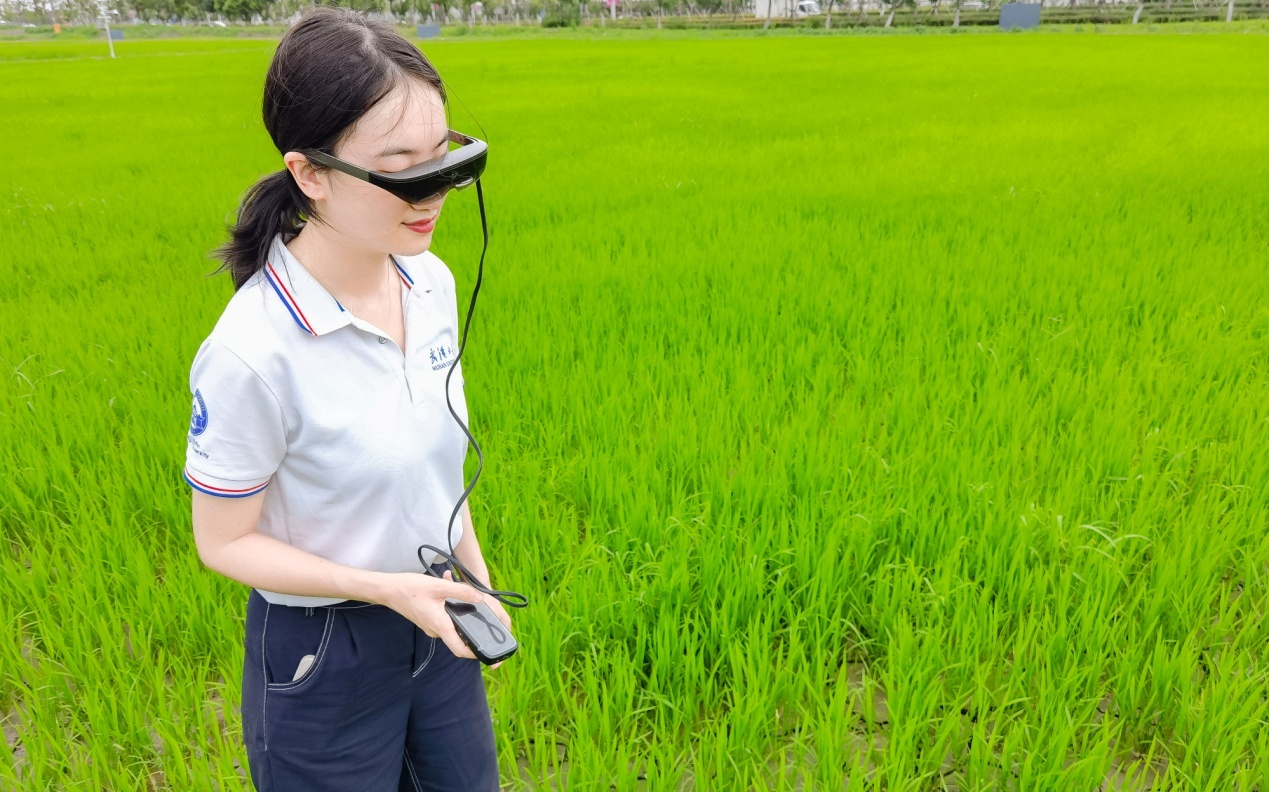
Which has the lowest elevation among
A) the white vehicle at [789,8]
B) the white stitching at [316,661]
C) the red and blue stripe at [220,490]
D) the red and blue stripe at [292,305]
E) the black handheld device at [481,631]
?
the white stitching at [316,661]

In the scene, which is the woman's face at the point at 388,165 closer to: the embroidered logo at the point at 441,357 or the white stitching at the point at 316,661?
the embroidered logo at the point at 441,357

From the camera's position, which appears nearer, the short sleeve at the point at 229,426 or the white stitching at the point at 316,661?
the short sleeve at the point at 229,426

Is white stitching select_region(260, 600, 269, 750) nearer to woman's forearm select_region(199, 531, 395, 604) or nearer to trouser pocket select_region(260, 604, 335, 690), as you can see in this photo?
trouser pocket select_region(260, 604, 335, 690)

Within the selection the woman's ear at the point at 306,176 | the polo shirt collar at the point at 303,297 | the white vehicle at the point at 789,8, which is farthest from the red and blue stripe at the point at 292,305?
the white vehicle at the point at 789,8

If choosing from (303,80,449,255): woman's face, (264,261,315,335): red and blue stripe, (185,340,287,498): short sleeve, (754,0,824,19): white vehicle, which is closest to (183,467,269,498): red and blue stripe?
(185,340,287,498): short sleeve

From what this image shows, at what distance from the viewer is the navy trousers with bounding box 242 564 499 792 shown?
892mm

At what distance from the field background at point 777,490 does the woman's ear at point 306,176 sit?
17cm

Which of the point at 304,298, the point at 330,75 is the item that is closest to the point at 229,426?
the point at 304,298

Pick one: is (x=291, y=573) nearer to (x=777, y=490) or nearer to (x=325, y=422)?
(x=325, y=422)

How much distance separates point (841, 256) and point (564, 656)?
9.35ft

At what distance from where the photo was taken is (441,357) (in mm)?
972

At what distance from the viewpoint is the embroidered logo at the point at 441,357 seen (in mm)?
953

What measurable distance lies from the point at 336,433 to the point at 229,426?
102mm

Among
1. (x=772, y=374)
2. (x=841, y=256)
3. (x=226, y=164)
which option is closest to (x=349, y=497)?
(x=772, y=374)
